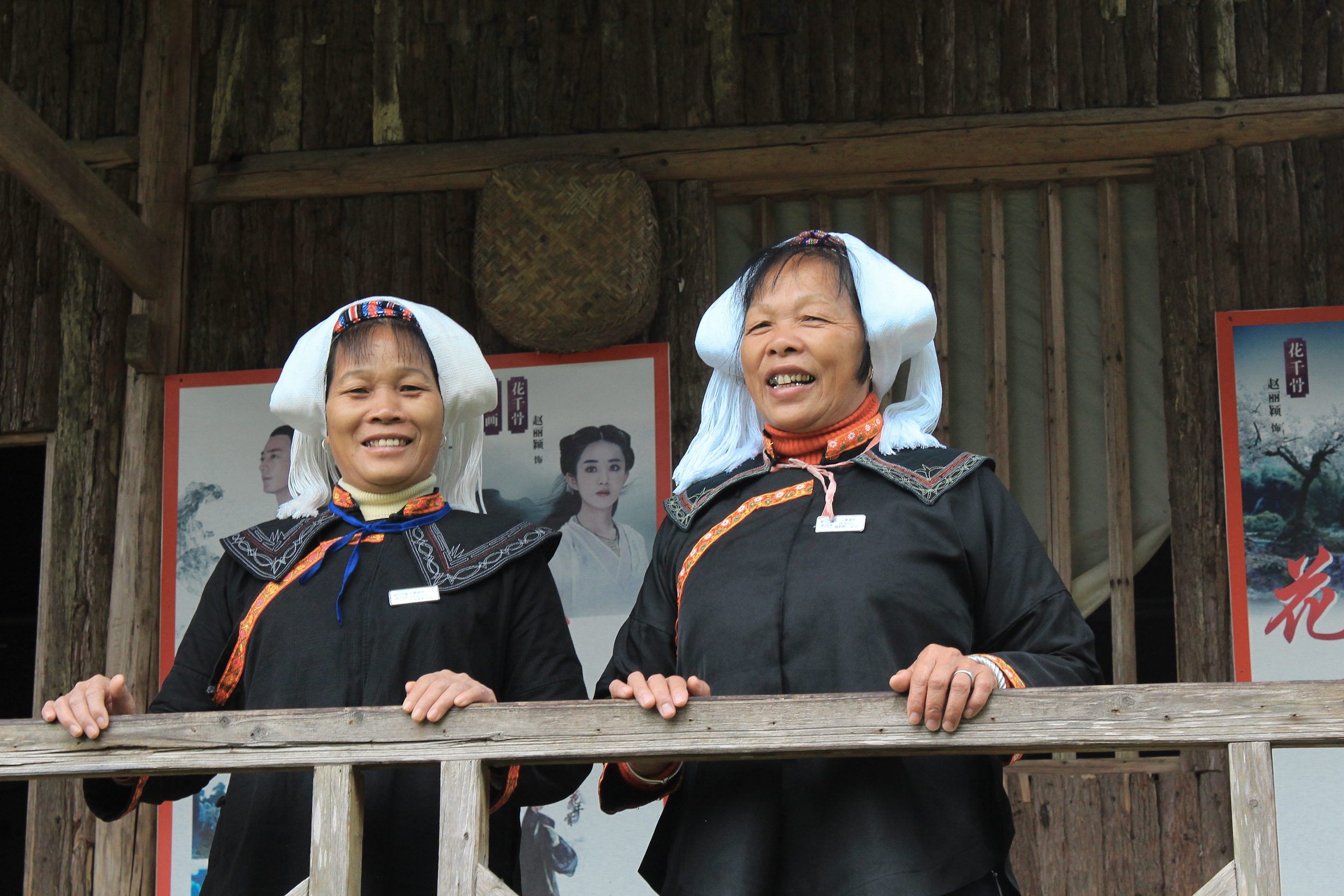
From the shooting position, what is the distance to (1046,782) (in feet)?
13.9

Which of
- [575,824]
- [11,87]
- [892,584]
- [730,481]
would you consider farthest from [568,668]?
[11,87]

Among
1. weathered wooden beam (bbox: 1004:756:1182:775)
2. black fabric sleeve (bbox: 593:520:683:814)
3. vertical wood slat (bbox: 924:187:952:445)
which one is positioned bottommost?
weathered wooden beam (bbox: 1004:756:1182:775)

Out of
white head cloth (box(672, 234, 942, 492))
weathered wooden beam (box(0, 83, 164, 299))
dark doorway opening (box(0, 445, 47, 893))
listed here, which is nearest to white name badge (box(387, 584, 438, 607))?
white head cloth (box(672, 234, 942, 492))

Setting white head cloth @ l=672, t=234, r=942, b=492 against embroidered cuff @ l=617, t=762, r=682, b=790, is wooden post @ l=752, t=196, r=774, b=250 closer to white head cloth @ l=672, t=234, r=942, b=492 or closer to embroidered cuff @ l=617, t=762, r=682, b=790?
white head cloth @ l=672, t=234, r=942, b=492

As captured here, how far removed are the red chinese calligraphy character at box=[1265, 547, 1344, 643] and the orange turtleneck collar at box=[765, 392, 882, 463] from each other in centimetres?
221

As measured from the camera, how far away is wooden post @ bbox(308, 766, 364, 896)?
2217 mm

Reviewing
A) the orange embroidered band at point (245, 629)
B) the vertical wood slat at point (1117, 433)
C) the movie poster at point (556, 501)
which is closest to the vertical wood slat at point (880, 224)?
the vertical wood slat at point (1117, 433)

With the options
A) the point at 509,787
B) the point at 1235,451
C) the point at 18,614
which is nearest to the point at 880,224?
the point at 1235,451

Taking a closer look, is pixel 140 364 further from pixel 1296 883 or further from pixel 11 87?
pixel 1296 883

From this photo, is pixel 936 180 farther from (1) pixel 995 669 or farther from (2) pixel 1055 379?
(1) pixel 995 669

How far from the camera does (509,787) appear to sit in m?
2.46

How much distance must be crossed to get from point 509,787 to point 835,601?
25.1 inches

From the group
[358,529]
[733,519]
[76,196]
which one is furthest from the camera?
[76,196]

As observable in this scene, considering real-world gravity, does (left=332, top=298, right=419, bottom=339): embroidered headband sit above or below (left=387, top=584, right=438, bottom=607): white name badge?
above
